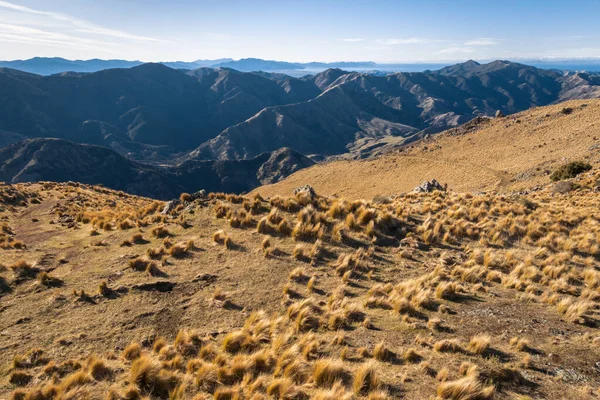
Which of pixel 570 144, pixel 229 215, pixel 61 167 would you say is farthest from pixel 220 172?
pixel 229 215

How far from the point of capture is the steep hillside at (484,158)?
4869 centimetres

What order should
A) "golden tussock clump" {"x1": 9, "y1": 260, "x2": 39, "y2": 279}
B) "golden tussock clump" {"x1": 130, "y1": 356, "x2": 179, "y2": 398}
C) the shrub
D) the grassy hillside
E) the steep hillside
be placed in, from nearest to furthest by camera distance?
"golden tussock clump" {"x1": 130, "y1": 356, "x2": 179, "y2": 398}, the grassy hillside, "golden tussock clump" {"x1": 9, "y1": 260, "x2": 39, "y2": 279}, the shrub, the steep hillside

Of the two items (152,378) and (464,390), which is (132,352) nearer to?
(152,378)

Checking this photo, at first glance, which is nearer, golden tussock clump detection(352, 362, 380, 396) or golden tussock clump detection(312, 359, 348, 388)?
golden tussock clump detection(352, 362, 380, 396)

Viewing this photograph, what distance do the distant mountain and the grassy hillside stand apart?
145154 mm

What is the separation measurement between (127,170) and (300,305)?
600 feet

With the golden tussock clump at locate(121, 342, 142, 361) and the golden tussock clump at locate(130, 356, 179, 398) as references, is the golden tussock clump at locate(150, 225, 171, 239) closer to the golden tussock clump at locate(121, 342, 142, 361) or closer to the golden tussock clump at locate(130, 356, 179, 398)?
the golden tussock clump at locate(121, 342, 142, 361)

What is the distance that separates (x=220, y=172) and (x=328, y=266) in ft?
577

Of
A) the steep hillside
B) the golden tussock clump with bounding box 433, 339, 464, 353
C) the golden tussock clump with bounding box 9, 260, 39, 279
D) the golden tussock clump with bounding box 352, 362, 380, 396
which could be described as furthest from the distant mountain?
the golden tussock clump with bounding box 352, 362, 380, 396

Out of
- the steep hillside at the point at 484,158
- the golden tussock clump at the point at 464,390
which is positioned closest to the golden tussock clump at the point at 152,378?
the golden tussock clump at the point at 464,390

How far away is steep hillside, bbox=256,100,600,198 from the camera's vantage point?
160 feet

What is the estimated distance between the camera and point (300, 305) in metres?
9.47

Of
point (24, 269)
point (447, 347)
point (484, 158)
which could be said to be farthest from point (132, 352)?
point (484, 158)

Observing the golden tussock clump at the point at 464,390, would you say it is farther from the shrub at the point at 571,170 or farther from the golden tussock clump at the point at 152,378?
the shrub at the point at 571,170
